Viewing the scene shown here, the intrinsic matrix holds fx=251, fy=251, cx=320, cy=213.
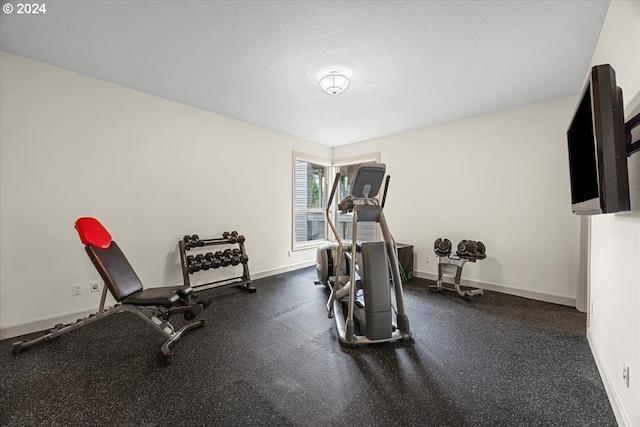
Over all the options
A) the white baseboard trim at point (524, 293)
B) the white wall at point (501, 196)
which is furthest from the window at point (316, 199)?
the white baseboard trim at point (524, 293)

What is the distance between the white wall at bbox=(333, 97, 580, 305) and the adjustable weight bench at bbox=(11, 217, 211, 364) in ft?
12.2

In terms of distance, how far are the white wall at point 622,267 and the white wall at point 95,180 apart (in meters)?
3.99

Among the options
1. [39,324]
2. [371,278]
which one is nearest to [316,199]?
[371,278]

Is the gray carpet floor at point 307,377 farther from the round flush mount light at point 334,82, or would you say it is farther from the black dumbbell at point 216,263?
the round flush mount light at point 334,82

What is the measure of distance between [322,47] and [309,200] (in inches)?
139

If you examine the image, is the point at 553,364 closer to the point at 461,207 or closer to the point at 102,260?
the point at 461,207

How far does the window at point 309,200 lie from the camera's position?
5.14 m

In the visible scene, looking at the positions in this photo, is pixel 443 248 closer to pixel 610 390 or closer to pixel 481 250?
pixel 481 250

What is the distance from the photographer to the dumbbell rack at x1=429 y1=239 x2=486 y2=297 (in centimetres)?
340

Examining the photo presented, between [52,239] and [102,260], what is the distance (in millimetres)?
878

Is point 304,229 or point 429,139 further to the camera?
point 304,229

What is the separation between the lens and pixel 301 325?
103 inches

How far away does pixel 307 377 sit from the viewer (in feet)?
5.88

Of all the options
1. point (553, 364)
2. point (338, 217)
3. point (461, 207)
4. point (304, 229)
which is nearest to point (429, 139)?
point (461, 207)
